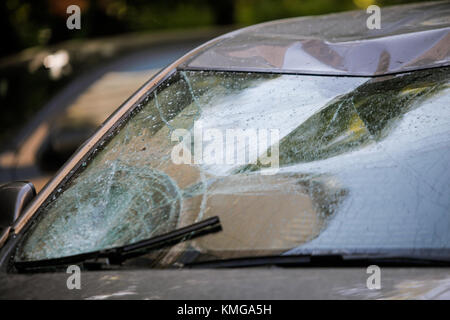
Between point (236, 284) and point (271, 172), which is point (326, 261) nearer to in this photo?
point (236, 284)

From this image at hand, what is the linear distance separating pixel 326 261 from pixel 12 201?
1.06 m

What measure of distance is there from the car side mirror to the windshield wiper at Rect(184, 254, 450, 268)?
0.72 m

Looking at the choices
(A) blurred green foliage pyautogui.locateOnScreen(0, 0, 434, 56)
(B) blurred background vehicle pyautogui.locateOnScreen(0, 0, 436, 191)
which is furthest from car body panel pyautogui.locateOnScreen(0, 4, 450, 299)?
(A) blurred green foliage pyautogui.locateOnScreen(0, 0, 434, 56)

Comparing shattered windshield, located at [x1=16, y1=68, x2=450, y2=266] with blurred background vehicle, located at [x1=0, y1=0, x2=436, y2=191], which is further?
blurred background vehicle, located at [x1=0, y1=0, x2=436, y2=191]

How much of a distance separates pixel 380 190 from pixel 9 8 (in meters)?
7.18

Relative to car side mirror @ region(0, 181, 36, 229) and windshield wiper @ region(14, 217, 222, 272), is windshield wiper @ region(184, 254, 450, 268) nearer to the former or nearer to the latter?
windshield wiper @ region(14, 217, 222, 272)

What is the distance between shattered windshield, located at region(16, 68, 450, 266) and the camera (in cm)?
185

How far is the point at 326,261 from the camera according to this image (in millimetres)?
1774

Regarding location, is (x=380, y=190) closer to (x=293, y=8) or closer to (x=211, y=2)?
(x=211, y=2)

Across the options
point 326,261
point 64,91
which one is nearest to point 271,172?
point 326,261

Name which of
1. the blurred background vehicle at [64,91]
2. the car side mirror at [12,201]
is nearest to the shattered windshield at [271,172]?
the car side mirror at [12,201]

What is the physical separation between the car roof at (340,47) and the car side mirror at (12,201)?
677 millimetres

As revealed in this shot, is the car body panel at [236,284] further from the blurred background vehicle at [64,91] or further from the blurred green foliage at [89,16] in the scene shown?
the blurred green foliage at [89,16]
